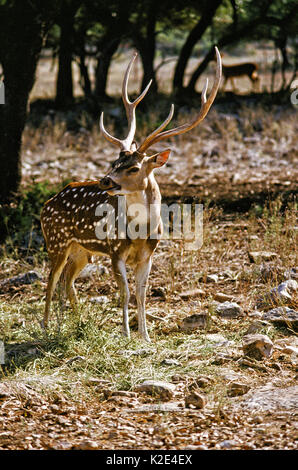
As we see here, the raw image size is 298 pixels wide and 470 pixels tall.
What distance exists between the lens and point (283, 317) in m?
6.30

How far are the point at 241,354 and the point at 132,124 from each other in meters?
2.37

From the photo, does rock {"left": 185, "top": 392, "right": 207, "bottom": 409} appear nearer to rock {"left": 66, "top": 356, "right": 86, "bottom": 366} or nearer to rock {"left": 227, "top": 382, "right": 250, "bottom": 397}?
rock {"left": 227, "top": 382, "right": 250, "bottom": 397}

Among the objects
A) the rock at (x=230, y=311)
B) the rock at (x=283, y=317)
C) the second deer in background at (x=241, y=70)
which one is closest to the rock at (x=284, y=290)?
the rock at (x=283, y=317)

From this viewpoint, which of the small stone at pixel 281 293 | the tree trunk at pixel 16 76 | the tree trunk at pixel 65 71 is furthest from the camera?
the tree trunk at pixel 65 71

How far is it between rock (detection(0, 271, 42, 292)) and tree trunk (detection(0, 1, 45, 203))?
76.5 inches

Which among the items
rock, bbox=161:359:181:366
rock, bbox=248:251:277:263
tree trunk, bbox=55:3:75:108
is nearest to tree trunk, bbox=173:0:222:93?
tree trunk, bbox=55:3:75:108

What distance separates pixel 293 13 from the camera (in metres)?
18.1

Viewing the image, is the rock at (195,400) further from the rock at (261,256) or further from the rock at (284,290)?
the rock at (261,256)

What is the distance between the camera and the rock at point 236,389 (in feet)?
16.6

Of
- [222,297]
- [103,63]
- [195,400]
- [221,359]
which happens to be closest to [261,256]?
[222,297]

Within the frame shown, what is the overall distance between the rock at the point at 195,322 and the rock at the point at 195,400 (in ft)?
5.07

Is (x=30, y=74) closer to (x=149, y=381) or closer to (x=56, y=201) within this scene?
(x=56, y=201)

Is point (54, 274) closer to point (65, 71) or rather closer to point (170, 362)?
point (170, 362)

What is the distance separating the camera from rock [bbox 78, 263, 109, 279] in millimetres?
8078
